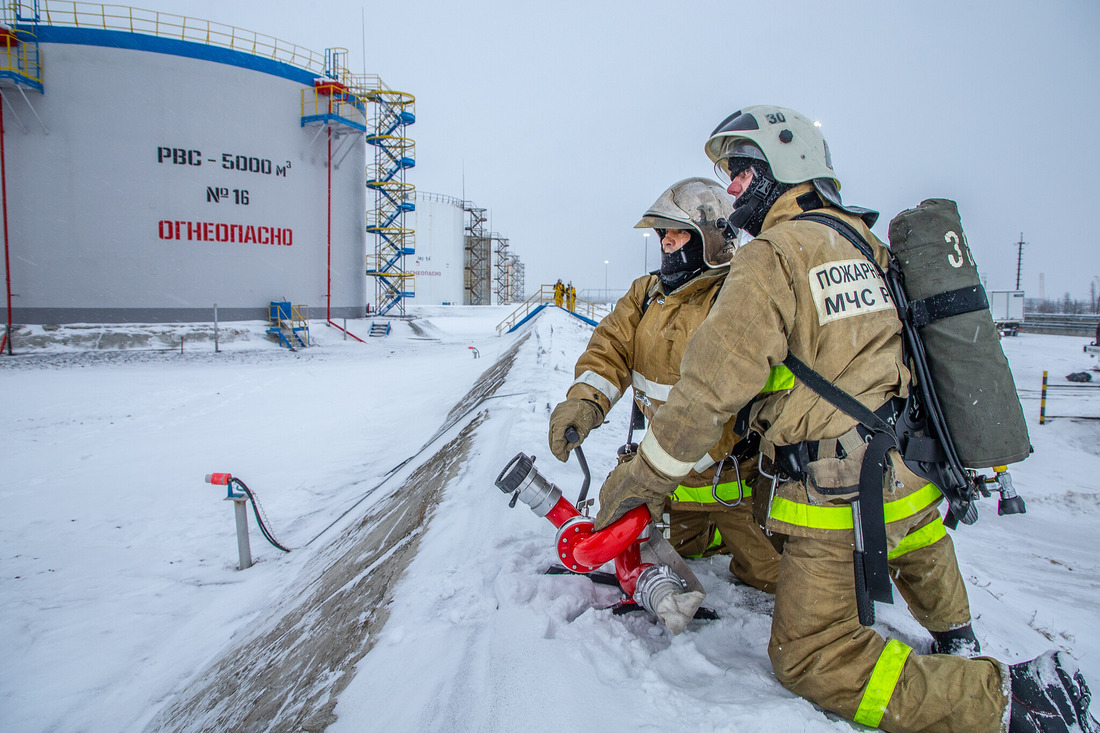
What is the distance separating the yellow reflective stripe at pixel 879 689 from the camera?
1.58 meters

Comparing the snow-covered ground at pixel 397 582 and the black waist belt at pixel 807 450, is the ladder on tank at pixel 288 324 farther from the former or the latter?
the black waist belt at pixel 807 450

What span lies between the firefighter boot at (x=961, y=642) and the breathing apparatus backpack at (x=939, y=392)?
1.67 ft

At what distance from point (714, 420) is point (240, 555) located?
15.1 ft

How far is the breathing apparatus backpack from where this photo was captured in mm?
1696

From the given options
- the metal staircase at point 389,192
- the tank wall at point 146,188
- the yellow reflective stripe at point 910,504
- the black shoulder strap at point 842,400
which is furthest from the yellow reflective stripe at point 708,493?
the metal staircase at point 389,192

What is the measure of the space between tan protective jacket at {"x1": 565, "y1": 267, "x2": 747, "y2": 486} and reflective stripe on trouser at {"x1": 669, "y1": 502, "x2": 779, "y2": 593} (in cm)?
23

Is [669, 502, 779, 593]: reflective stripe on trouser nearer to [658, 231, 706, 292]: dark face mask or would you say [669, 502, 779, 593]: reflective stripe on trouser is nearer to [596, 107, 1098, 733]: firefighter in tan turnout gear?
[596, 107, 1098, 733]: firefighter in tan turnout gear

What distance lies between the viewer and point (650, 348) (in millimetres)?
2811

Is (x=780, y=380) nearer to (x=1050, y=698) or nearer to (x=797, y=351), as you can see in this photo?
(x=797, y=351)

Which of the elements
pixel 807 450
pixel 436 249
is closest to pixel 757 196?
pixel 807 450

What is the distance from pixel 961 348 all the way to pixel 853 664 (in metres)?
1.08

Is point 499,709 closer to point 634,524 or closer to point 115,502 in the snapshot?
point 634,524

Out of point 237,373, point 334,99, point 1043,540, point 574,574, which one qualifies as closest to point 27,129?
point 334,99

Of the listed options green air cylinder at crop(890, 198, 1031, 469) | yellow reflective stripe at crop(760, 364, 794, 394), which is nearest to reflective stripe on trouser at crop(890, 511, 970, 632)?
green air cylinder at crop(890, 198, 1031, 469)
